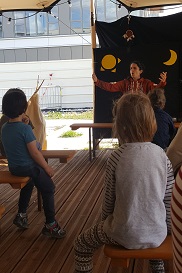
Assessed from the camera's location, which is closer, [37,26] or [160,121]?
[160,121]

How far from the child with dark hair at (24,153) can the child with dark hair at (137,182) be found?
1189 mm

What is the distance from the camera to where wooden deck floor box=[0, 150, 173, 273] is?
2.57 meters

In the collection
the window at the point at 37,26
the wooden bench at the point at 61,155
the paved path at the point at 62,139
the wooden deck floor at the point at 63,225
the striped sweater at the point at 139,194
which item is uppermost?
the window at the point at 37,26

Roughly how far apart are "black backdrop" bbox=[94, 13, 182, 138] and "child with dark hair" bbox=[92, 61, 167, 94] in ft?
0.81

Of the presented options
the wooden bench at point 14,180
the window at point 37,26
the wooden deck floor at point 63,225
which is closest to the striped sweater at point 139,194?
the wooden deck floor at point 63,225

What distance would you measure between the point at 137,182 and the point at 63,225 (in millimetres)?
1762

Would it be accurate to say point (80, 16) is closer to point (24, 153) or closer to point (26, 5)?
→ point (26, 5)

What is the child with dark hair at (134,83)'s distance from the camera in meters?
5.48

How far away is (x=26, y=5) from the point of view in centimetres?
646

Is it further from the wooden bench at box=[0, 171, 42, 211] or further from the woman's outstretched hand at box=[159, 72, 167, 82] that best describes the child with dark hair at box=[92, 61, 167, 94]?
the wooden bench at box=[0, 171, 42, 211]

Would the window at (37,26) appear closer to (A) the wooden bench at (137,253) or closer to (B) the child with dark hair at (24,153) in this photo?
(B) the child with dark hair at (24,153)

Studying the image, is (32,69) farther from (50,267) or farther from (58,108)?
(50,267)

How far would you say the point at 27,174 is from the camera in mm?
2883

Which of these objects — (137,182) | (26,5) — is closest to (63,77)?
(26,5)
